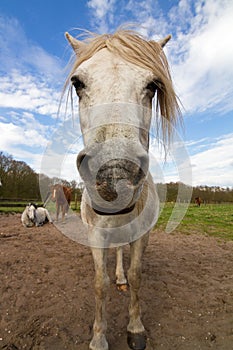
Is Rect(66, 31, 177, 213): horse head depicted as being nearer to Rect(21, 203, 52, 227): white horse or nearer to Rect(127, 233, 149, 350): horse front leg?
Rect(127, 233, 149, 350): horse front leg

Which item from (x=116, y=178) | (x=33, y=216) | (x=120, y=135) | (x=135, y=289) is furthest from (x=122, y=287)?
(x=33, y=216)

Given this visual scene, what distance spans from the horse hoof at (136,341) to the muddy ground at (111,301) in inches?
3.2

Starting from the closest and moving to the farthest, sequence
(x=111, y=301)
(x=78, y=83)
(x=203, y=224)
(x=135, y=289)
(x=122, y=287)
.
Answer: (x=78, y=83), (x=135, y=289), (x=111, y=301), (x=122, y=287), (x=203, y=224)

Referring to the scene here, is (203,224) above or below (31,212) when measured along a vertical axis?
below

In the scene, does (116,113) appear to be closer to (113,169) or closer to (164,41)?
(113,169)

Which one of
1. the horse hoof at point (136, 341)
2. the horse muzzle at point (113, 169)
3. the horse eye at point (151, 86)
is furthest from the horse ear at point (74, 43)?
the horse hoof at point (136, 341)

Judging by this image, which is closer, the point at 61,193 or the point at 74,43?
the point at 74,43

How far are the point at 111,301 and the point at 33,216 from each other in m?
7.28

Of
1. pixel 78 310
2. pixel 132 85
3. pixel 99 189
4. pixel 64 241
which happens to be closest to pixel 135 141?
pixel 99 189

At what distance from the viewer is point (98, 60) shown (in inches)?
75.2

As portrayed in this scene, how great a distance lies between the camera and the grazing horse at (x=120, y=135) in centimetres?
135

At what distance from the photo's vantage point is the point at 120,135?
1.37m

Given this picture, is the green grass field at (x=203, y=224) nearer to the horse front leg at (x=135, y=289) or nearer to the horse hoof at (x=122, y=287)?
the horse hoof at (x=122, y=287)

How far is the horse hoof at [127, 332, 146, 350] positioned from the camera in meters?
2.32
